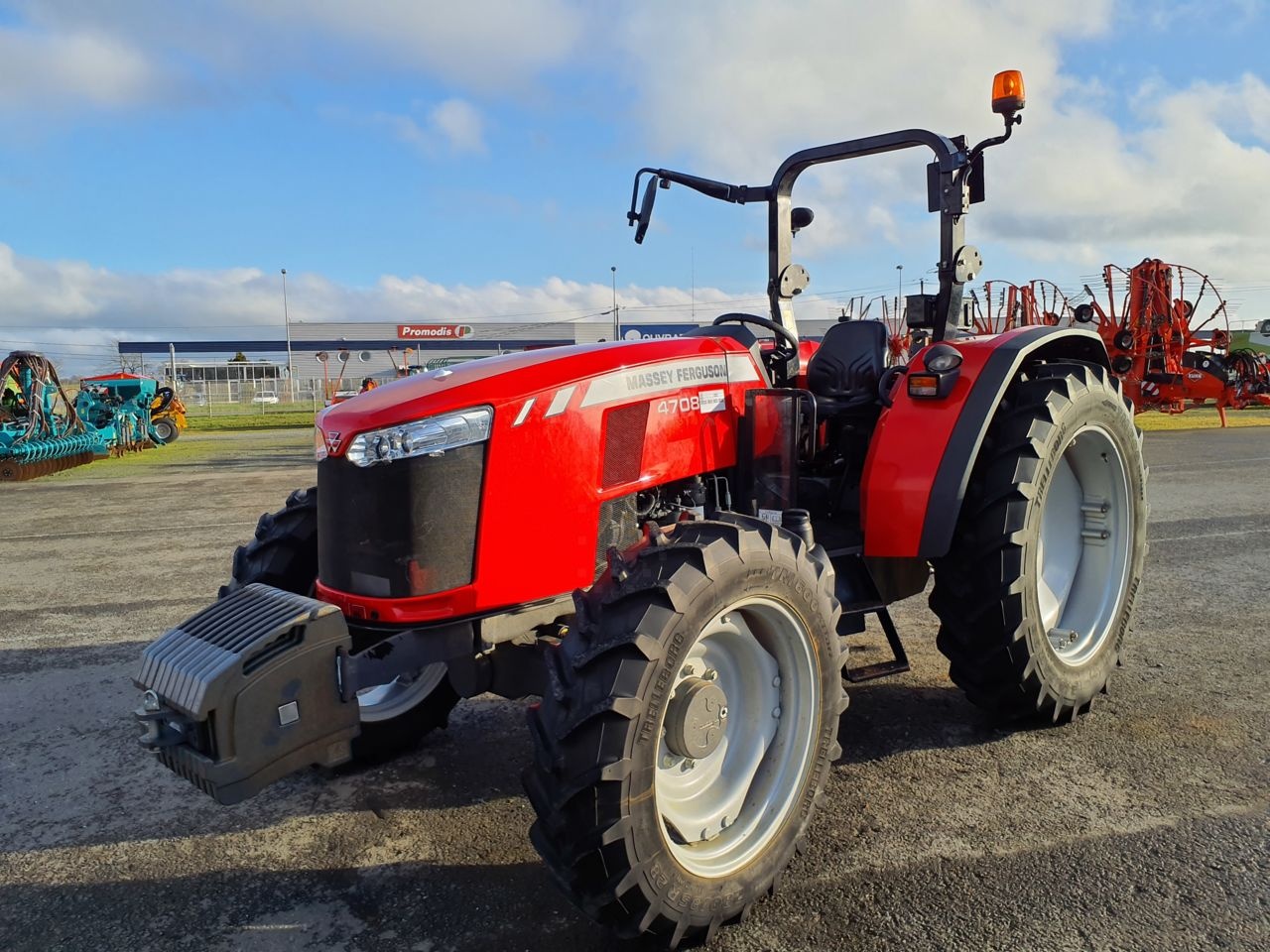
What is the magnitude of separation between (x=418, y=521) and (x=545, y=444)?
16.7 inches

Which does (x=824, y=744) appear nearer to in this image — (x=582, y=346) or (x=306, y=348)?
(x=582, y=346)

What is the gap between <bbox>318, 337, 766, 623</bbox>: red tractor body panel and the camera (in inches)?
103

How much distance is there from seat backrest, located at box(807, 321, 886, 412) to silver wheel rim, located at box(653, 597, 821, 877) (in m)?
1.49

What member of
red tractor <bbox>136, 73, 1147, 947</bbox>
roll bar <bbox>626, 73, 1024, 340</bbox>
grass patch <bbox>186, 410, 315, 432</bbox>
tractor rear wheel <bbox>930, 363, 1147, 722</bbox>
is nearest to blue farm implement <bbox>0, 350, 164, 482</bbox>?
grass patch <bbox>186, 410, 315, 432</bbox>

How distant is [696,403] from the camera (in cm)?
315

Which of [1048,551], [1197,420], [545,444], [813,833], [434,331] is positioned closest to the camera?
[545,444]

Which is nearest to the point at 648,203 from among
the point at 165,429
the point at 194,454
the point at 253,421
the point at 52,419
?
the point at 52,419

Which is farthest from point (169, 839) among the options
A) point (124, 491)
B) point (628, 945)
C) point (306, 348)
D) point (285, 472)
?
point (306, 348)

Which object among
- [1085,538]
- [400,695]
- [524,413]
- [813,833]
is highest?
[524,413]

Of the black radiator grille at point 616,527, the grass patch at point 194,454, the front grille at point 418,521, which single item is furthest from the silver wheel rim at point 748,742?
the grass patch at point 194,454

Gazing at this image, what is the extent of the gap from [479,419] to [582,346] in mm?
648

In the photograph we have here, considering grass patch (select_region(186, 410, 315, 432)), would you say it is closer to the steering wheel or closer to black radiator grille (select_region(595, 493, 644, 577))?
the steering wheel

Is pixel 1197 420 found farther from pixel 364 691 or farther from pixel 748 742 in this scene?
pixel 364 691

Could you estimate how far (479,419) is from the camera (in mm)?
2590
